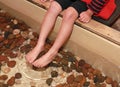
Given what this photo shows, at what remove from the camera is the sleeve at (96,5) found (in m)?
1.50

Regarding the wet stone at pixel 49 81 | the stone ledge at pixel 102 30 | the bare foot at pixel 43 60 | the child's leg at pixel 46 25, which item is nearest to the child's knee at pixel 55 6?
the child's leg at pixel 46 25

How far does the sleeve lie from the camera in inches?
59.1

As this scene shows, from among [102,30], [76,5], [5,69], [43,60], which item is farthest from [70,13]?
[5,69]

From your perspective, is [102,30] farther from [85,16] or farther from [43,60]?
[43,60]

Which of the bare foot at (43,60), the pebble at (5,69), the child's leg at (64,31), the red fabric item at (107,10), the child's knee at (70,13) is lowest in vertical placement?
the pebble at (5,69)

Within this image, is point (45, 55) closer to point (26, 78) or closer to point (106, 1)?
point (26, 78)

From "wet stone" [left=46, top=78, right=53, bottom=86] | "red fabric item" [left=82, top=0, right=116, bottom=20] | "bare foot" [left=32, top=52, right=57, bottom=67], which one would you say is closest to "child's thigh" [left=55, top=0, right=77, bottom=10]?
"red fabric item" [left=82, top=0, right=116, bottom=20]

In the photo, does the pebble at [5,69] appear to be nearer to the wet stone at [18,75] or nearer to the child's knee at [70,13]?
the wet stone at [18,75]

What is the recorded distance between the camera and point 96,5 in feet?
4.95

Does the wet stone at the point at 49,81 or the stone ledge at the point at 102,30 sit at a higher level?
the stone ledge at the point at 102,30

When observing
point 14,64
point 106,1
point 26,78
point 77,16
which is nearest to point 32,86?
point 26,78

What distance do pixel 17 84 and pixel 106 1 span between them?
685 millimetres

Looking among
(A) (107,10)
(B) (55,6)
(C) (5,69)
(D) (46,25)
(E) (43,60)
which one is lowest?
(C) (5,69)

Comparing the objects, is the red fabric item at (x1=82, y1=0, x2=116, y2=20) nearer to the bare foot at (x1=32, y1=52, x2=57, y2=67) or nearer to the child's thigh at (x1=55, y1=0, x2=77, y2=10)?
the child's thigh at (x1=55, y1=0, x2=77, y2=10)
